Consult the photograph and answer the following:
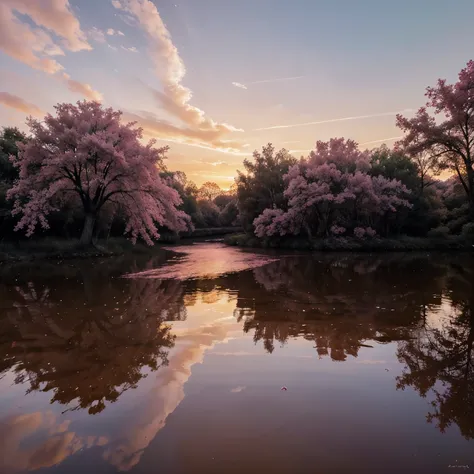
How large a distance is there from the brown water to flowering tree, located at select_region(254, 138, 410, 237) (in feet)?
80.1

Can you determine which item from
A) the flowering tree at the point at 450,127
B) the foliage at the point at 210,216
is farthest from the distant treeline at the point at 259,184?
the foliage at the point at 210,216

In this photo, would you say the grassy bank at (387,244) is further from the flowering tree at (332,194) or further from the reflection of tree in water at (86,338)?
the reflection of tree in water at (86,338)

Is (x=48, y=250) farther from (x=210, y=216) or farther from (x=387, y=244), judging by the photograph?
(x=210, y=216)

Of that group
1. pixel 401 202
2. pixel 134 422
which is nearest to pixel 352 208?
pixel 401 202

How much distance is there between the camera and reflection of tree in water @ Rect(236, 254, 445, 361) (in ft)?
22.2

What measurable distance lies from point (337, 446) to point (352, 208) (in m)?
34.6

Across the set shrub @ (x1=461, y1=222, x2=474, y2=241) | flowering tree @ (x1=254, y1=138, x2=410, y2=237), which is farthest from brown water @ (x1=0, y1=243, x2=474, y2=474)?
flowering tree @ (x1=254, y1=138, x2=410, y2=237)

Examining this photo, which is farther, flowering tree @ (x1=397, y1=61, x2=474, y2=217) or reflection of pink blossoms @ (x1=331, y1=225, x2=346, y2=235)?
reflection of pink blossoms @ (x1=331, y1=225, x2=346, y2=235)

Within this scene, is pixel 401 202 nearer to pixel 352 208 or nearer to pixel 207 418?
pixel 352 208

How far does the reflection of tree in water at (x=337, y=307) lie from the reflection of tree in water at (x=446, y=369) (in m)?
0.58

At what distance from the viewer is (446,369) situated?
201 inches

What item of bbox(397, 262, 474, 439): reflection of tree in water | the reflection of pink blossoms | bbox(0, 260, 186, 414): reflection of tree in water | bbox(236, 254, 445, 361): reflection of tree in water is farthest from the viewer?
the reflection of pink blossoms

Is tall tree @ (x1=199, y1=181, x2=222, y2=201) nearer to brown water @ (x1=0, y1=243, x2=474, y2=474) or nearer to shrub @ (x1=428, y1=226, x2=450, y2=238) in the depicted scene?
shrub @ (x1=428, y1=226, x2=450, y2=238)

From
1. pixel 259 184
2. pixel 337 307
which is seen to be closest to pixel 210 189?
pixel 259 184
